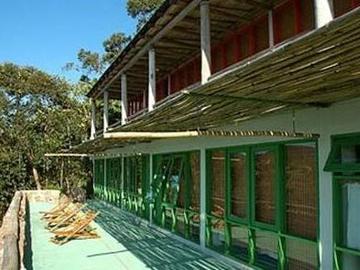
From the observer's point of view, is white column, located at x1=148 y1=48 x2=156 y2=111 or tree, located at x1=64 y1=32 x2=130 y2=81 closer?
white column, located at x1=148 y1=48 x2=156 y2=111

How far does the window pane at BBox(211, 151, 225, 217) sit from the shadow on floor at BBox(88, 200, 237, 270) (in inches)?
42.2

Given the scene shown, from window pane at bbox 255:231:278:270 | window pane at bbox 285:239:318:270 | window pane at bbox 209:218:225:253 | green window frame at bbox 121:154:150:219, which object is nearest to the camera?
window pane at bbox 285:239:318:270

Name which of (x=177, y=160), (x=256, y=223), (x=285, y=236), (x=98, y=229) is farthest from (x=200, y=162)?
(x=98, y=229)

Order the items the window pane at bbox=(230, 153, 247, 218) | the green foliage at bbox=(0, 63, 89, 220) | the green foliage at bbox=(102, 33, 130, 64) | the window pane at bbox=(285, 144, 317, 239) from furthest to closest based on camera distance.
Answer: the green foliage at bbox=(102, 33, 130, 64) < the green foliage at bbox=(0, 63, 89, 220) < the window pane at bbox=(230, 153, 247, 218) < the window pane at bbox=(285, 144, 317, 239)

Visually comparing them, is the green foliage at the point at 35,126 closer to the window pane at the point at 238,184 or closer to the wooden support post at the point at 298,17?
the window pane at the point at 238,184

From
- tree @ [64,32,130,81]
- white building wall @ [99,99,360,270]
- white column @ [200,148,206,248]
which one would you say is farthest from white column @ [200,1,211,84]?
Result: tree @ [64,32,130,81]

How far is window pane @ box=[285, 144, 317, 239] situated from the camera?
26.4ft

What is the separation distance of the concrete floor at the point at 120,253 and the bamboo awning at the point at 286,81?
3.34 meters

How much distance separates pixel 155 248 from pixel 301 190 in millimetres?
5445

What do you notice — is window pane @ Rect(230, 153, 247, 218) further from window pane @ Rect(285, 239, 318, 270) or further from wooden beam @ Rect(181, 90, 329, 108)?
wooden beam @ Rect(181, 90, 329, 108)

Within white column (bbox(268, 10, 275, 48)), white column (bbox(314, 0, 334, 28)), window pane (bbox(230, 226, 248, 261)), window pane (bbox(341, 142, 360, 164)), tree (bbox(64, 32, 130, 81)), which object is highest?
tree (bbox(64, 32, 130, 81))

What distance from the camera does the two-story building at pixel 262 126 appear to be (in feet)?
17.1

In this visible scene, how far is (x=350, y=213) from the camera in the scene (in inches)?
281

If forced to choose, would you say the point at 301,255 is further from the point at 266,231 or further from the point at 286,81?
the point at 286,81
